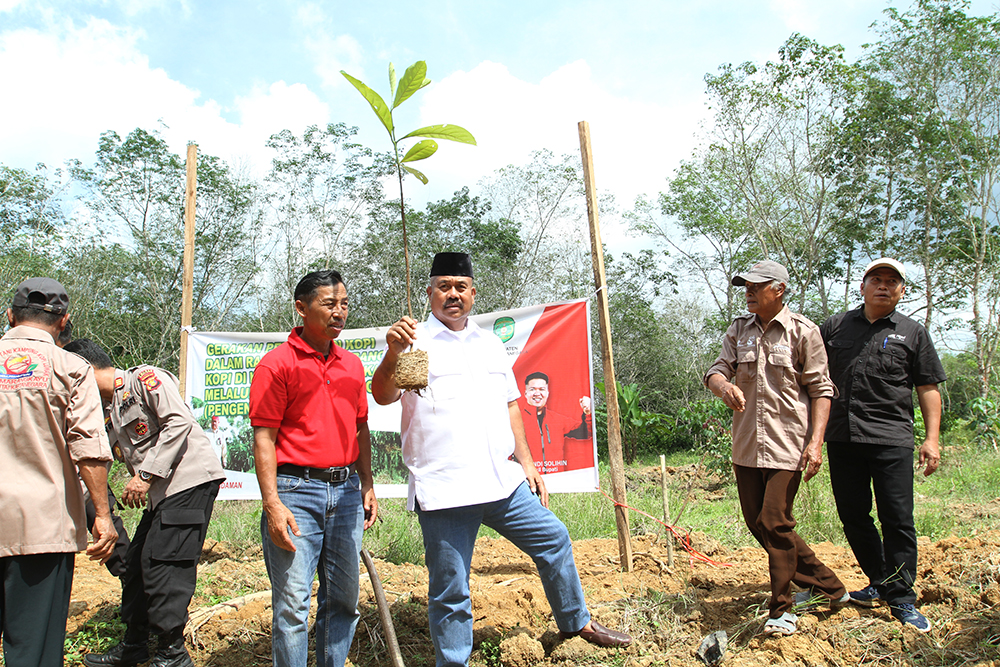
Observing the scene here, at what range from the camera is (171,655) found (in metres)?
3.07

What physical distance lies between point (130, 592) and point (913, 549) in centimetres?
391

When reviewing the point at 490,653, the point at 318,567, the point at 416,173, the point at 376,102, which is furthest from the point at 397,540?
the point at 376,102

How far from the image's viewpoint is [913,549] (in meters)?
3.03

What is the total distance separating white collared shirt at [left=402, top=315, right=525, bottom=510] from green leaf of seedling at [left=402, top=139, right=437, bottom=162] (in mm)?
775

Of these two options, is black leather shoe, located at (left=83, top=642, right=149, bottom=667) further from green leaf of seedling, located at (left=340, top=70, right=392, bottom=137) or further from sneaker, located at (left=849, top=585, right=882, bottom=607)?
sneaker, located at (left=849, top=585, right=882, bottom=607)

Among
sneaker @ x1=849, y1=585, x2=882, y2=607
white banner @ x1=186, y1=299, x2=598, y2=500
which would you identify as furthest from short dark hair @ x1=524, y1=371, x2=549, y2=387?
sneaker @ x1=849, y1=585, x2=882, y2=607

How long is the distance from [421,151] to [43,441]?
1.89 m

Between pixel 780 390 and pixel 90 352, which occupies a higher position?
pixel 90 352

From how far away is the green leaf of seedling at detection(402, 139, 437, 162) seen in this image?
212cm

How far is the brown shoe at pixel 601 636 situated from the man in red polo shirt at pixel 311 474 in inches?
41.3

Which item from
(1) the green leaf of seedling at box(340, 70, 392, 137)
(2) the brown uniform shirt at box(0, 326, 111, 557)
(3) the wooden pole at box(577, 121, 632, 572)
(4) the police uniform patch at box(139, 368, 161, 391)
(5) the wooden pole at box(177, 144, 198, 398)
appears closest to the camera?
(1) the green leaf of seedling at box(340, 70, 392, 137)

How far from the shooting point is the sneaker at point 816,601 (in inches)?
123

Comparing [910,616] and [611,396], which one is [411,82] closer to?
[611,396]

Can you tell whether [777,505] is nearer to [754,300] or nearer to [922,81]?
[754,300]
